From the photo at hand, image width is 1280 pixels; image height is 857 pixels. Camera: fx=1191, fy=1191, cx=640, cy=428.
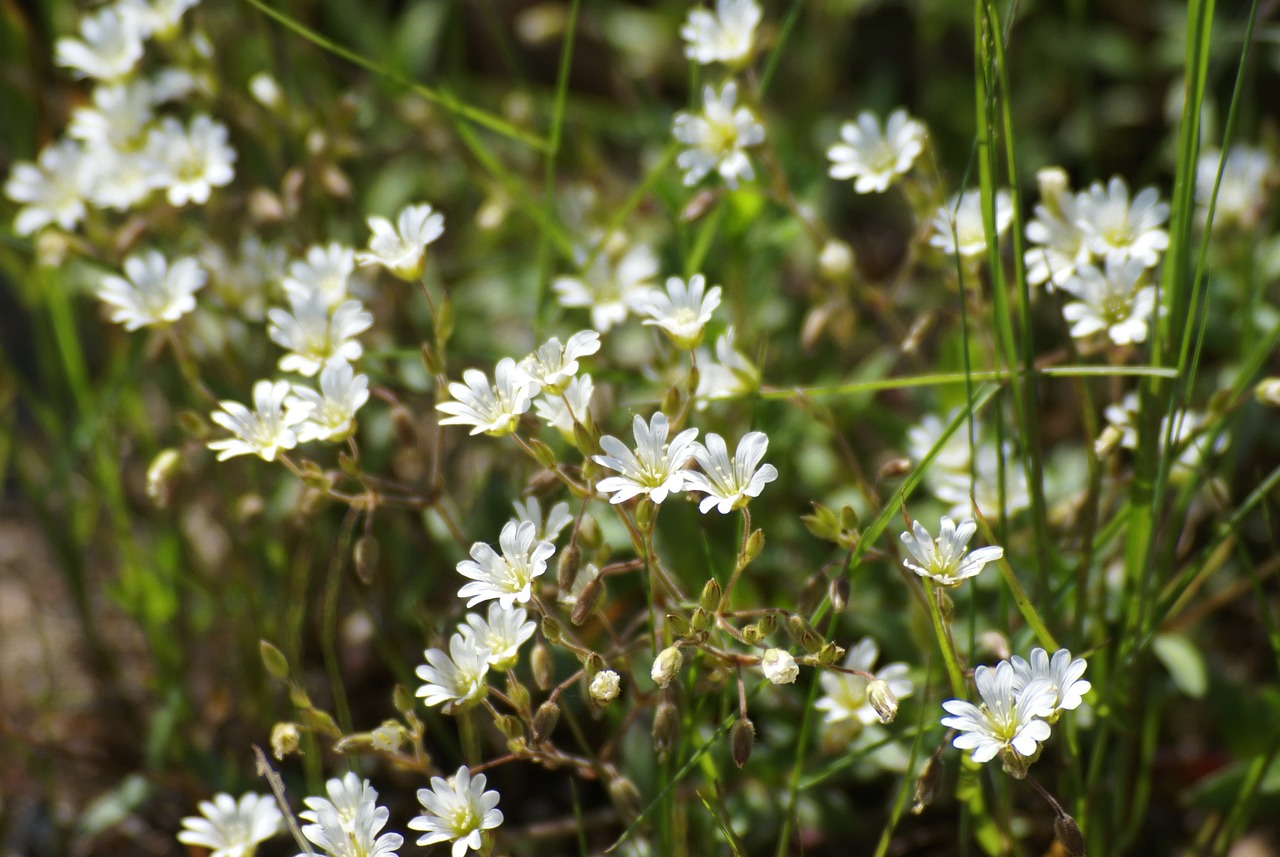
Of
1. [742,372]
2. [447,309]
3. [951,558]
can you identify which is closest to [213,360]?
[447,309]

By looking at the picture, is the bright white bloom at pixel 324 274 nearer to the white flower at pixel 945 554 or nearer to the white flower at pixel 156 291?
the white flower at pixel 156 291

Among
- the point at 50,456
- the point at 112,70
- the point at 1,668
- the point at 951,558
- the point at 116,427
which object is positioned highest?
the point at 112,70

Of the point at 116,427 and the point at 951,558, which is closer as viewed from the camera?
the point at 951,558

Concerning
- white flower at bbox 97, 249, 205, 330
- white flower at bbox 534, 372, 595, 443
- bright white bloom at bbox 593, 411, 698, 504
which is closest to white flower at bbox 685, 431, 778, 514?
bright white bloom at bbox 593, 411, 698, 504

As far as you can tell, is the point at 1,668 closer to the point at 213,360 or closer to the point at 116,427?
the point at 116,427

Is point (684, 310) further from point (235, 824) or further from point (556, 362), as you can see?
point (235, 824)

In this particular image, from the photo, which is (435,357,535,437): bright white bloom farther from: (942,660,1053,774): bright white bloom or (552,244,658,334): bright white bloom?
(942,660,1053,774): bright white bloom
